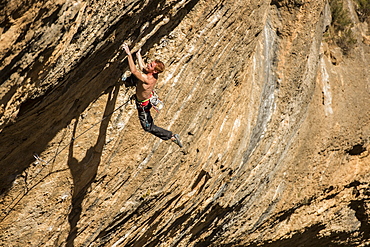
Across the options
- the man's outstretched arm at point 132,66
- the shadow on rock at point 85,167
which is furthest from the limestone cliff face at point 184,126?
the man's outstretched arm at point 132,66

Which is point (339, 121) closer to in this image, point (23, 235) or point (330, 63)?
point (330, 63)

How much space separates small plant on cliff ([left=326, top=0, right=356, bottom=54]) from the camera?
10789mm

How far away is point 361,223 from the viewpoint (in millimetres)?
12227

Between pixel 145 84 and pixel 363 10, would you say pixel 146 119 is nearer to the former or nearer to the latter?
pixel 145 84

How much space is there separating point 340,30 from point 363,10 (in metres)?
1.54

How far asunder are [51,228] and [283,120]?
539 cm

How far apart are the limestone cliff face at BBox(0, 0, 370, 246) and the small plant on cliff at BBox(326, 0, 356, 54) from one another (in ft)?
0.86

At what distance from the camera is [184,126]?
695 cm

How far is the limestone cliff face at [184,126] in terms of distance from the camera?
14.1 feet

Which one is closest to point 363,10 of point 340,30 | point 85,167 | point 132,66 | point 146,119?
point 340,30

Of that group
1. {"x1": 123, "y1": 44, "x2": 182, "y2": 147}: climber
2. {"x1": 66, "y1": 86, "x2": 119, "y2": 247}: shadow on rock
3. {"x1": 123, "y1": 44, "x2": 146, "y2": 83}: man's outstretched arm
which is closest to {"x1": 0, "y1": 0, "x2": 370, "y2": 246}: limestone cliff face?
{"x1": 66, "y1": 86, "x2": 119, "y2": 247}: shadow on rock

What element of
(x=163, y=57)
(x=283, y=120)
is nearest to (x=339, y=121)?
(x=283, y=120)

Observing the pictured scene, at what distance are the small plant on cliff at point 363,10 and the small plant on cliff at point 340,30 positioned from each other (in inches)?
39.2

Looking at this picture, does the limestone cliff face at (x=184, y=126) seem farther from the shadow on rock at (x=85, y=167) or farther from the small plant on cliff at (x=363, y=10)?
the small plant on cliff at (x=363, y=10)
